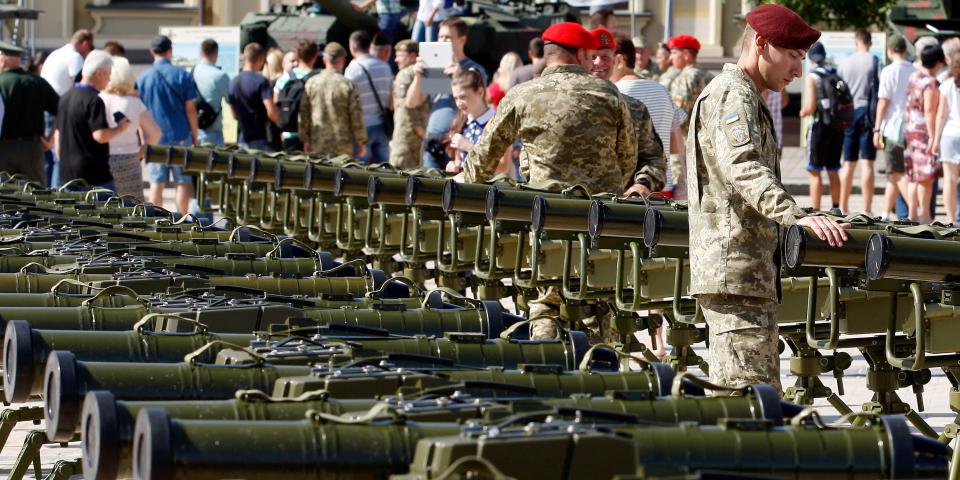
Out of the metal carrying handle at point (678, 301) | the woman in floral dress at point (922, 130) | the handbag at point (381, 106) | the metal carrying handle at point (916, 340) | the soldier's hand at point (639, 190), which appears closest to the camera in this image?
the metal carrying handle at point (916, 340)

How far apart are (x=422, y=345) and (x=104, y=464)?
1364mm

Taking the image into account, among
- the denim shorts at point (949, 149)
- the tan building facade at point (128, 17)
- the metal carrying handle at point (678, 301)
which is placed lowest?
the metal carrying handle at point (678, 301)

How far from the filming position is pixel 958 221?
16.2 metres

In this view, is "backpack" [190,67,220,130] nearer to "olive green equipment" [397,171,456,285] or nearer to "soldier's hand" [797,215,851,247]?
"olive green equipment" [397,171,456,285]

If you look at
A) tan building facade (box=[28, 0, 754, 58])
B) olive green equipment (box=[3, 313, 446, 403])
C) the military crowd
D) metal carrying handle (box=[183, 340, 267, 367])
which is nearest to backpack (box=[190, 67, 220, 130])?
the military crowd

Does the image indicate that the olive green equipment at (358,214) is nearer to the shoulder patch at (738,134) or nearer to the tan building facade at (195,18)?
the shoulder patch at (738,134)

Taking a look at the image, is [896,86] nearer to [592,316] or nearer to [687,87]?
[687,87]

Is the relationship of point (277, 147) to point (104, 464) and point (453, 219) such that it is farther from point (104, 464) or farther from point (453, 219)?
point (104, 464)

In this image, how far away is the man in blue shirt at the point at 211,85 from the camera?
19094 mm

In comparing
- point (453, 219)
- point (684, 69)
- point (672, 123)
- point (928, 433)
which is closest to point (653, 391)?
point (928, 433)

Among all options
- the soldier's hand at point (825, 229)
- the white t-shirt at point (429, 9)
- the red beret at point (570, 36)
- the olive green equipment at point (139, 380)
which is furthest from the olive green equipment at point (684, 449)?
the white t-shirt at point (429, 9)

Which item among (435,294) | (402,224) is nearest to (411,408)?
(435,294)

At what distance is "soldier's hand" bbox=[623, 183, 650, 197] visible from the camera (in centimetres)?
889

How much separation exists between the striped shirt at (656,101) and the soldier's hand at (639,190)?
233 centimetres
